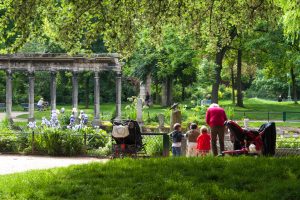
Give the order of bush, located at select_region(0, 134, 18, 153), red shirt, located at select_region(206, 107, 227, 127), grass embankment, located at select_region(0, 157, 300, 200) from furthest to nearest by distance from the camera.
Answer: bush, located at select_region(0, 134, 18, 153) → red shirt, located at select_region(206, 107, 227, 127) → grass embankment, located at select_region(0, 157, 300, 200)

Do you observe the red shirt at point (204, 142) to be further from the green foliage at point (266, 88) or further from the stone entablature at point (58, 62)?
the green foliage at point (266, 88)

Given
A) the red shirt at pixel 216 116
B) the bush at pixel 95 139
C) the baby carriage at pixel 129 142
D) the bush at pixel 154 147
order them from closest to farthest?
the red shirt at pixel 216 116
the baby carriage at pixel 129 142
the bush at pixel 154 147
the bush at pixel 95 139

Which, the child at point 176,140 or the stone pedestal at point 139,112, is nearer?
the child at point 176,140

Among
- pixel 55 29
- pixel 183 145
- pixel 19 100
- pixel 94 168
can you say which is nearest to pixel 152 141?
pixel 183 145

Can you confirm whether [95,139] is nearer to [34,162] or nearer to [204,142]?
[34,162]

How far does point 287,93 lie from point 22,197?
241ft

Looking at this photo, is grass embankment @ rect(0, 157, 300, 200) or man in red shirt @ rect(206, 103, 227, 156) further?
man in red shirt @ rect(206, 103, 227, 156)

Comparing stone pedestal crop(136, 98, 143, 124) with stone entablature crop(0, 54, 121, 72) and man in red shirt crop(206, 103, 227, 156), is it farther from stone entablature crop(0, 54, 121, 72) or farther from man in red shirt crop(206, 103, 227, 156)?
man in red shirt crop(206, 103, 227, 156)

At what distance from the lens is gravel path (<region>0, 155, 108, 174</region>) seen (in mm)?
18078

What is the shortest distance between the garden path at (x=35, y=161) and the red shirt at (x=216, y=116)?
4.51 metres

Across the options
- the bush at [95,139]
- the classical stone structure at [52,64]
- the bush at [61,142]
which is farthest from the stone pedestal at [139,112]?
the bush at [61,142]

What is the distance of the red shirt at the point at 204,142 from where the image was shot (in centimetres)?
1586

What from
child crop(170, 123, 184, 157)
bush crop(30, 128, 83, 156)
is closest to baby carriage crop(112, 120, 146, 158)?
child crop(170, 123, 184, 157)

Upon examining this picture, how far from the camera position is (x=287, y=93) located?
7956 centimetres
